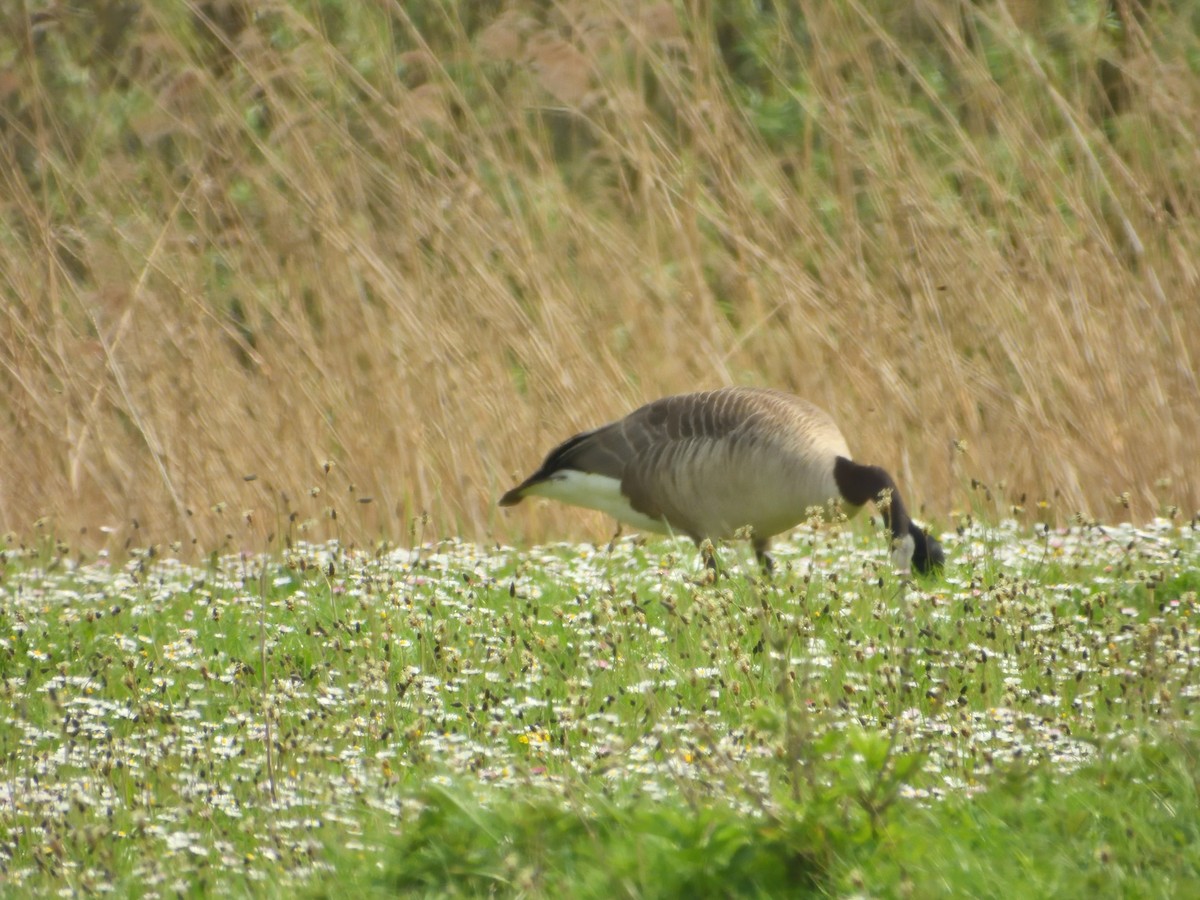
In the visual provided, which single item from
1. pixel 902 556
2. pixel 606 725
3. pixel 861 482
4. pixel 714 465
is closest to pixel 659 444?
pixel 714 465

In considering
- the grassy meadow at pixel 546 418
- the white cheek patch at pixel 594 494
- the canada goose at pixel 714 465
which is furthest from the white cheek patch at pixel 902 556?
the white cheek patch at pixel 594 494

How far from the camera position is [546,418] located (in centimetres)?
690

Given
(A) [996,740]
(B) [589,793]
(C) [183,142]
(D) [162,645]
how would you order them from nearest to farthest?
1. (B) [589,793]
2. (A) [996,740]
3. (D) [162,645]
4. (C) [183,142]

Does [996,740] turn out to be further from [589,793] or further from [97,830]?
[97,830]

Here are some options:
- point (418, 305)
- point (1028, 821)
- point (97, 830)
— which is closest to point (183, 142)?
point (418, 305)

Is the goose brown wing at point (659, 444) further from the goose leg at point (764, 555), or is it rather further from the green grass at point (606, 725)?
the green grass at point (606, 725)

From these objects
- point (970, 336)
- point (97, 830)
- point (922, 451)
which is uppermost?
point (97, 830)

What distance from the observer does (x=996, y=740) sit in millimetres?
3678

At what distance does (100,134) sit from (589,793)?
229 inches

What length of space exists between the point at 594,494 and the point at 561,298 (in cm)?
91

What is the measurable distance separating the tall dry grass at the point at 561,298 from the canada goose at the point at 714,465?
0.39 meters

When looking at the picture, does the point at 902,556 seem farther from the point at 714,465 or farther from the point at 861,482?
the point at 714,465

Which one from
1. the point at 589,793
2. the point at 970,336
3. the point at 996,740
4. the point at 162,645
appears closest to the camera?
the point at 589,793

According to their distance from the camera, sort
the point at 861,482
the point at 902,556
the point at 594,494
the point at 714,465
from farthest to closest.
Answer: the point at 594,494, the point at 714,465, the point at 861,482, the point at 902,556
